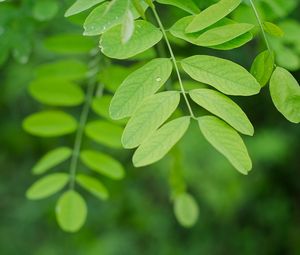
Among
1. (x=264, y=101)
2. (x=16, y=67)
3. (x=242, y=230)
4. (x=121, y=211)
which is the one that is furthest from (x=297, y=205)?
(x=16, y=67)

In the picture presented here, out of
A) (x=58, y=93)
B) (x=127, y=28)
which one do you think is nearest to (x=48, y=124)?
(x=58, y=93)

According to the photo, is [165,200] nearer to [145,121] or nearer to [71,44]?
[71,44]

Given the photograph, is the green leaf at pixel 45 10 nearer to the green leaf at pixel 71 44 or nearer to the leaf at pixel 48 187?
the green leaf at pixel 71 44

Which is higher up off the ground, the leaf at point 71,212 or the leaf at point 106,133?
the leaf at point 106,133

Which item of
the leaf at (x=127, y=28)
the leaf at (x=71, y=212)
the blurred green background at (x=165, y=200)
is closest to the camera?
the leaf at (x=127, y=28)

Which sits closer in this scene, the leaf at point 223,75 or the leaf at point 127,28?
the leaf at point 127,28

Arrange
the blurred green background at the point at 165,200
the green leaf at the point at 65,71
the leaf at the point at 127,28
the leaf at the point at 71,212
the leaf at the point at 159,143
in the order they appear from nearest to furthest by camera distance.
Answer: the leaf at the point at 127,28 < the leaf at the point at 159,143 < the leaf at the point at 71,212 < the green leaf at the point at 65,71 < the blurred green background at the point at 165,200

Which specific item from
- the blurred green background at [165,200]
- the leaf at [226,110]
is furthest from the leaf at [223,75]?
the blurred green background at [165,200]

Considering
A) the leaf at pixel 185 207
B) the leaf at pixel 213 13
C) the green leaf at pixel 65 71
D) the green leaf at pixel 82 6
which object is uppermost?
the green leaf at pixel 82 6
